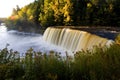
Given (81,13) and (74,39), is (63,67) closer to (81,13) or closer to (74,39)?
(74,39)

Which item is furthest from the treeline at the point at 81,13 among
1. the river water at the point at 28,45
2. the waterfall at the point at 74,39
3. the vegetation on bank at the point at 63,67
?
the vegetation on bank at the point at 63,67

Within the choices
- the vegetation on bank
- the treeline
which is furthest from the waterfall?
the treeline

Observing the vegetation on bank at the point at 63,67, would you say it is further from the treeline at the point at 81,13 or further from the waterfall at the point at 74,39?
the treeline at the point at 81,13

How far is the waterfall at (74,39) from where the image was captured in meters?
22.1

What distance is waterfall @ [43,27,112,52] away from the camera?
72.4 feet

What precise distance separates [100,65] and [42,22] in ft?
182

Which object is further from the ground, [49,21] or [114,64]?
[114,64]

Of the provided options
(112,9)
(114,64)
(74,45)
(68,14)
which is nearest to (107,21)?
(112,9)

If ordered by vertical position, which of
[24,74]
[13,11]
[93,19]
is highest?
[24,74]

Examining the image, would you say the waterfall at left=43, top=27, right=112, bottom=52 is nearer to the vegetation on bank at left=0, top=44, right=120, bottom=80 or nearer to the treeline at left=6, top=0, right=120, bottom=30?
the vegetation on bank at left=0, top=44, right=120, bottom=80

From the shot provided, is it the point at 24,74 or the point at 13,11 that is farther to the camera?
the point at 13,11

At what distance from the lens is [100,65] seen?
693 centimetres

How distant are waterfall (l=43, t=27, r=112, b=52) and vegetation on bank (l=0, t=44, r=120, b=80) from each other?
11.7 meters

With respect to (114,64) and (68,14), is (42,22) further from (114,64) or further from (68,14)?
(114,64)
